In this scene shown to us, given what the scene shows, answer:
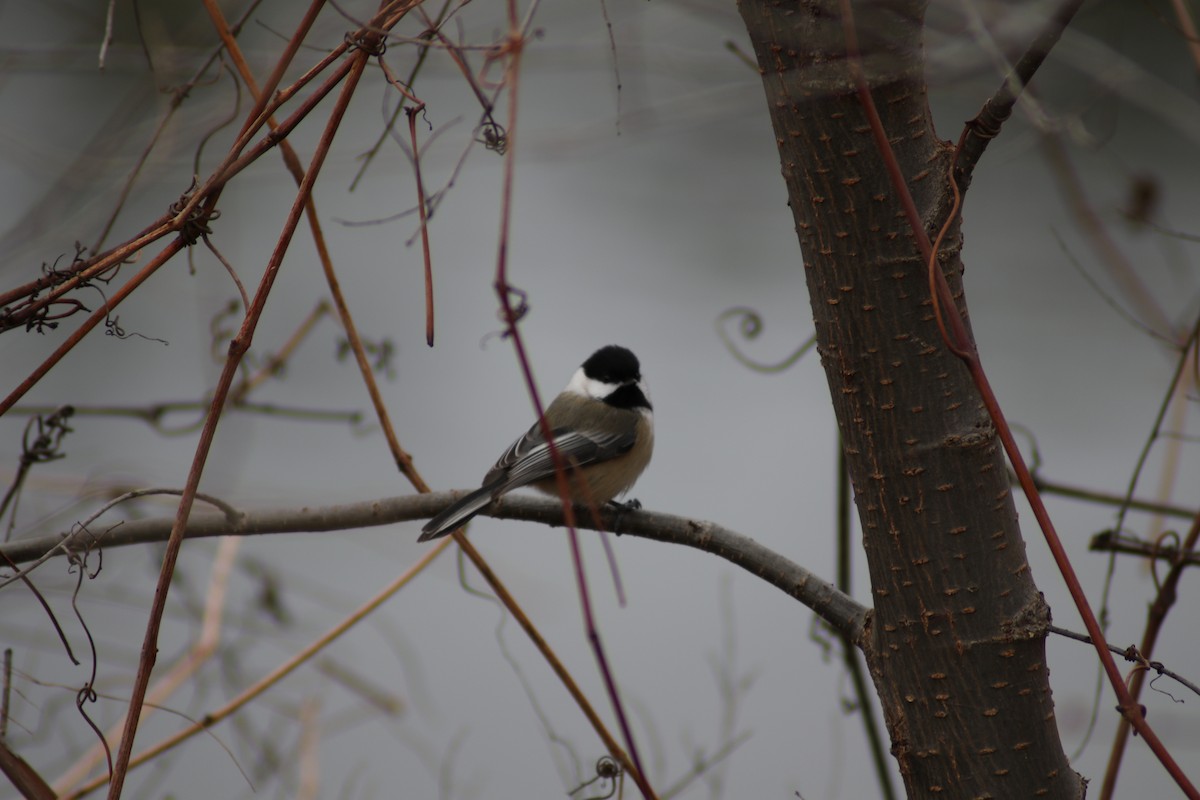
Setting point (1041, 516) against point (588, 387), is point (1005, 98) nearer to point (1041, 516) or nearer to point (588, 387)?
point (1041, 516)

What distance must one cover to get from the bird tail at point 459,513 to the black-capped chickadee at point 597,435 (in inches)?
32.8

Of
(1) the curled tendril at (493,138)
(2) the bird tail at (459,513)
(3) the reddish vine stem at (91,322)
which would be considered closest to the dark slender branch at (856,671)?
(2) the bird tail at (459,513)

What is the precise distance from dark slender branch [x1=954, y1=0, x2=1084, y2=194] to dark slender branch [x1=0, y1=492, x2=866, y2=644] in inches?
20.5

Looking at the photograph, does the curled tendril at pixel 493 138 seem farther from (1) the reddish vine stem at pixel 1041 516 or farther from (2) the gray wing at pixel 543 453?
(2) the gray wing at pixel 543 453

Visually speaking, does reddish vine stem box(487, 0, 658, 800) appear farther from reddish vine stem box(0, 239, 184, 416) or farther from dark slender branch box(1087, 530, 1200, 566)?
dark slender branch box(1087, 530, 1200, 566)

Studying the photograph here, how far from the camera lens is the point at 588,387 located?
11.0 ft

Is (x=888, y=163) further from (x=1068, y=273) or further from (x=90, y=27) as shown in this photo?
(x=1068, y=273)

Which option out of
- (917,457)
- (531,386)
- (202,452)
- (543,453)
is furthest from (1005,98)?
(543,453)

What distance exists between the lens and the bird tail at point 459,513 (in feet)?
5.20

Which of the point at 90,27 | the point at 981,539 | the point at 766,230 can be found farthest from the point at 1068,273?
the point at 90,27

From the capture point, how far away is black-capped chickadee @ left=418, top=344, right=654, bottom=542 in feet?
9.12

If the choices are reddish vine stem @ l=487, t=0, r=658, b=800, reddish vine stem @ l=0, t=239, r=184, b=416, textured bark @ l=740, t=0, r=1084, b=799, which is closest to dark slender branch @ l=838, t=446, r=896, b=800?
textured bark @ l=740, t=0, r=1084, b=799

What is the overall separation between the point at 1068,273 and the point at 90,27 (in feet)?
10.8

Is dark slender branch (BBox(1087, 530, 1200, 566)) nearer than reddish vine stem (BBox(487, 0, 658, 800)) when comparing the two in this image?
No
